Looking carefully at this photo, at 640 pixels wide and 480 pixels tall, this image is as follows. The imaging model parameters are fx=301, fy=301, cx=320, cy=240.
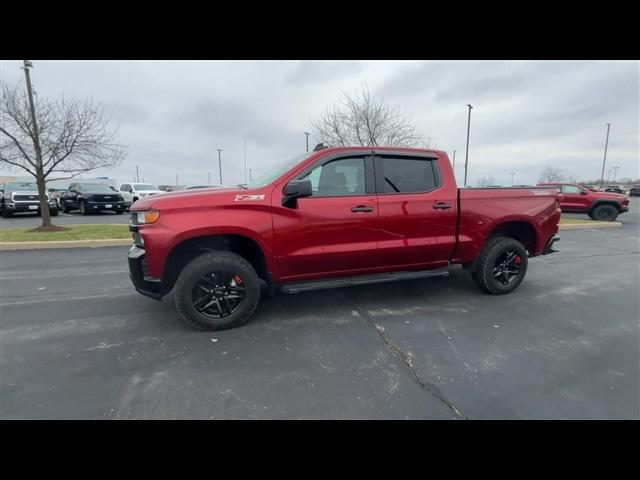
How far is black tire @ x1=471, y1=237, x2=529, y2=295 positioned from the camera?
421cm

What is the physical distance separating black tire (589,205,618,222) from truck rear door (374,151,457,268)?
1496 cm

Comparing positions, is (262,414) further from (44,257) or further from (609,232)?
(609,232)

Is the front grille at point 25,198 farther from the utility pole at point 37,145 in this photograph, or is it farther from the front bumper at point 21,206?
the utility pole at point 37,145

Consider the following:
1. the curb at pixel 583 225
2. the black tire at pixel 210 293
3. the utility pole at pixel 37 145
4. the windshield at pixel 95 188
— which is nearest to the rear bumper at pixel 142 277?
the black tire at pixel 210 293

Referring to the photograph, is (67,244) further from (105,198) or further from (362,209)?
(105,198)

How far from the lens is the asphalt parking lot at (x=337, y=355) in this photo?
211cm

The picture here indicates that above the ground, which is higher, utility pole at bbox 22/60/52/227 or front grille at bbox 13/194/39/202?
utility pole at bbox 22/60/52/227

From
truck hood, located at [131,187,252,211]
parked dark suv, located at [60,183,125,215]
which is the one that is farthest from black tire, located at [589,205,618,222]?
parked dark suv, located at [60,183,125,215]

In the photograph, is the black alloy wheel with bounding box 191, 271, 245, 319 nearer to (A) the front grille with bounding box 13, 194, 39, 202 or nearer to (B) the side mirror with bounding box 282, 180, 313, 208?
(B) the side mirror with bounding box 282, 180, 313, 208

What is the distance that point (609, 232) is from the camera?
1050 cm

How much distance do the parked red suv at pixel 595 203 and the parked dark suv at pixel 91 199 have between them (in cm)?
2206

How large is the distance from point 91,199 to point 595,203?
25.0 meters

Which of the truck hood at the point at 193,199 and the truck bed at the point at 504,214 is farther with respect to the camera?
the truck bed at the point at 504,214
